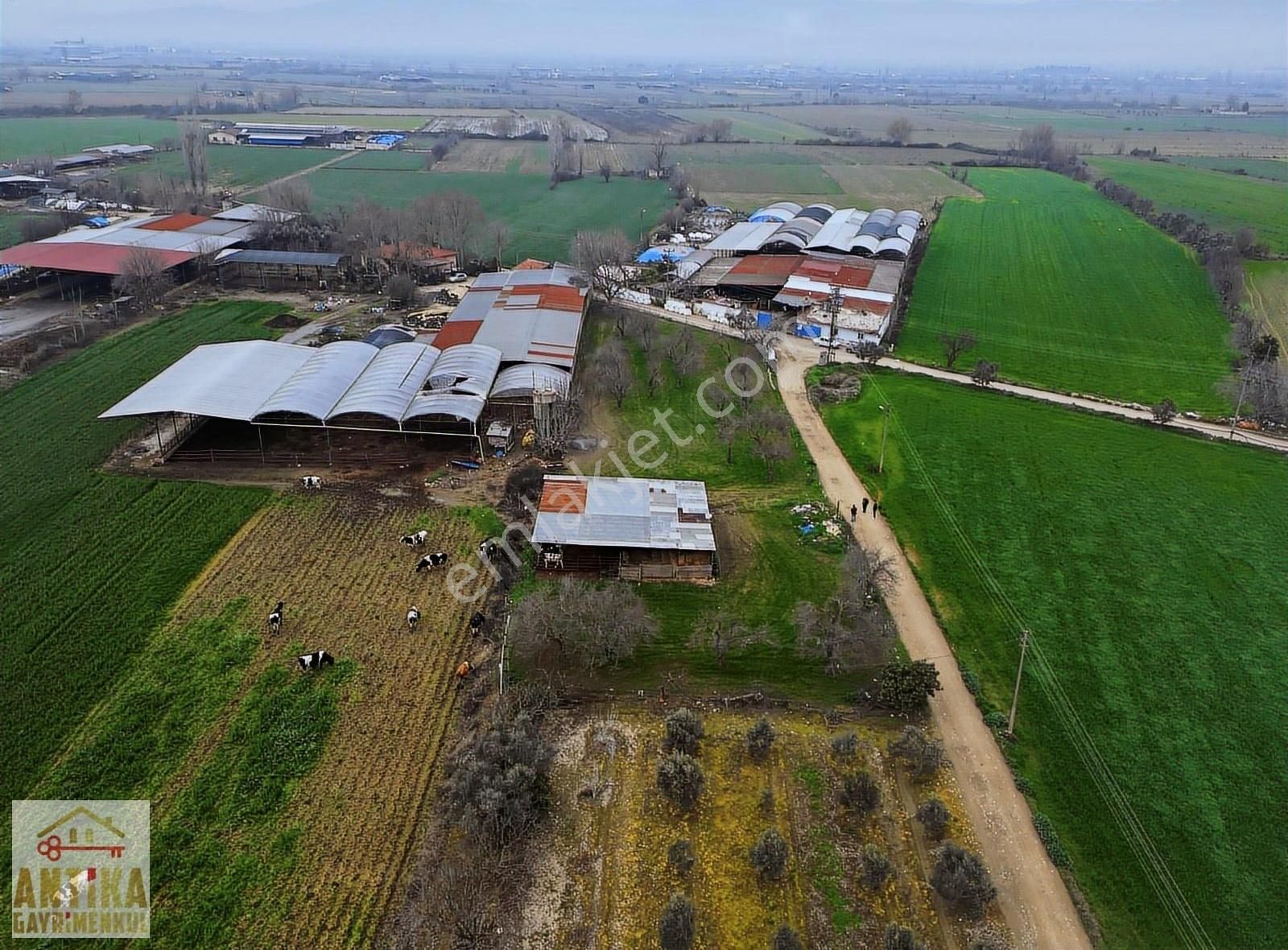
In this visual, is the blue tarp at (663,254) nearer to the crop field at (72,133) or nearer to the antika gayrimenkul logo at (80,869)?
the antika gayrimenkul logo at (80,869)

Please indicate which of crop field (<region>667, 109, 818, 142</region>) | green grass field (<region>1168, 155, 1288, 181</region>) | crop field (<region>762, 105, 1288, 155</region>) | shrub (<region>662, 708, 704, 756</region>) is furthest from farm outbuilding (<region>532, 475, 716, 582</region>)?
crop field (<region>762, 105, 1288, 155</region>)

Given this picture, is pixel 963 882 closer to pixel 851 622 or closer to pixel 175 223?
pixel 851 622

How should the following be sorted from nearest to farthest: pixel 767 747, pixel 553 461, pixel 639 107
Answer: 1. pixel 767 747
2. pixel 553 461
3. pixel 639 107

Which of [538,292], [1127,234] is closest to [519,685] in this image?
[538,292]

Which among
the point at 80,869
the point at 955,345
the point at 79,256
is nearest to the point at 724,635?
the point at 80,869

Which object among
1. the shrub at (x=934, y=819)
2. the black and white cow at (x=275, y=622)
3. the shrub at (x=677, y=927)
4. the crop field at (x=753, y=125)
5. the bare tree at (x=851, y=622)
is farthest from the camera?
the crop field at (x=753, y=125)

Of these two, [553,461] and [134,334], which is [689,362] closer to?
[553,461]

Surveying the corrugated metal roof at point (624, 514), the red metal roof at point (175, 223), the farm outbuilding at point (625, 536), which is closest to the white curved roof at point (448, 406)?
the corrugated metal roof at point (624, 514)
